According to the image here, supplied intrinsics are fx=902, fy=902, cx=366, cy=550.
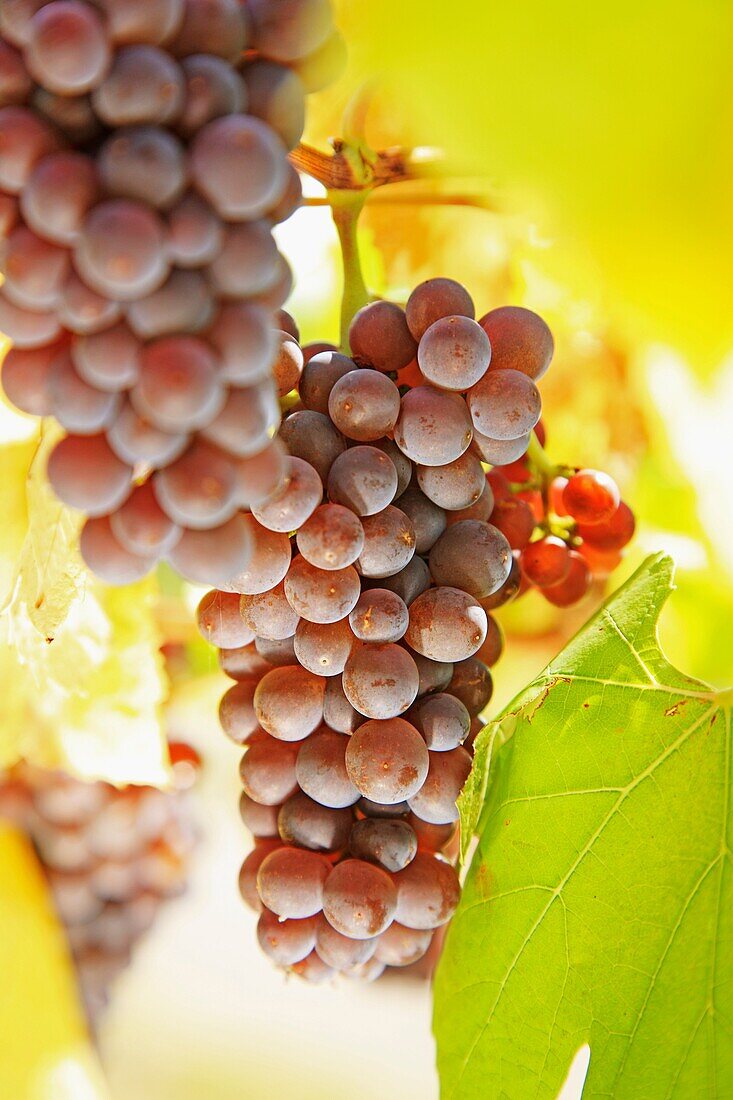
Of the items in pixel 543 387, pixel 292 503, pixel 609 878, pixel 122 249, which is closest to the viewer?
pixel 122 249

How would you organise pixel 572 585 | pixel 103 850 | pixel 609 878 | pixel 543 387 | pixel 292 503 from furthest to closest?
pixel 103 850 < pixel 543 387 < pixel 572 585 < pixel 609 878 < pixel 292 503

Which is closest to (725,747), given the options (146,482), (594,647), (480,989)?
(594,647)

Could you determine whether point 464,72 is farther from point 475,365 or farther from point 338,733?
point 338,733

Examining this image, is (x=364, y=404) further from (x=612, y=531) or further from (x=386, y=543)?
(x=612, y=531)

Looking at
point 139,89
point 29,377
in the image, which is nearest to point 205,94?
point 139,89

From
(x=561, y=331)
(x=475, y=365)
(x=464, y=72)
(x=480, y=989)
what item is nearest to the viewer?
(x=464, y=72)

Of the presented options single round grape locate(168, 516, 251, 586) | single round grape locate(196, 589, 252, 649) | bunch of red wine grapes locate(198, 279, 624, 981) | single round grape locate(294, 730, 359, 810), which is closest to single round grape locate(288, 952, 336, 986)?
bunch of red wine grapes locate(198, 279, 624, 981)

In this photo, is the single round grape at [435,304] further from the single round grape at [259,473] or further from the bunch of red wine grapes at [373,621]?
the single round grape at [259,473]
